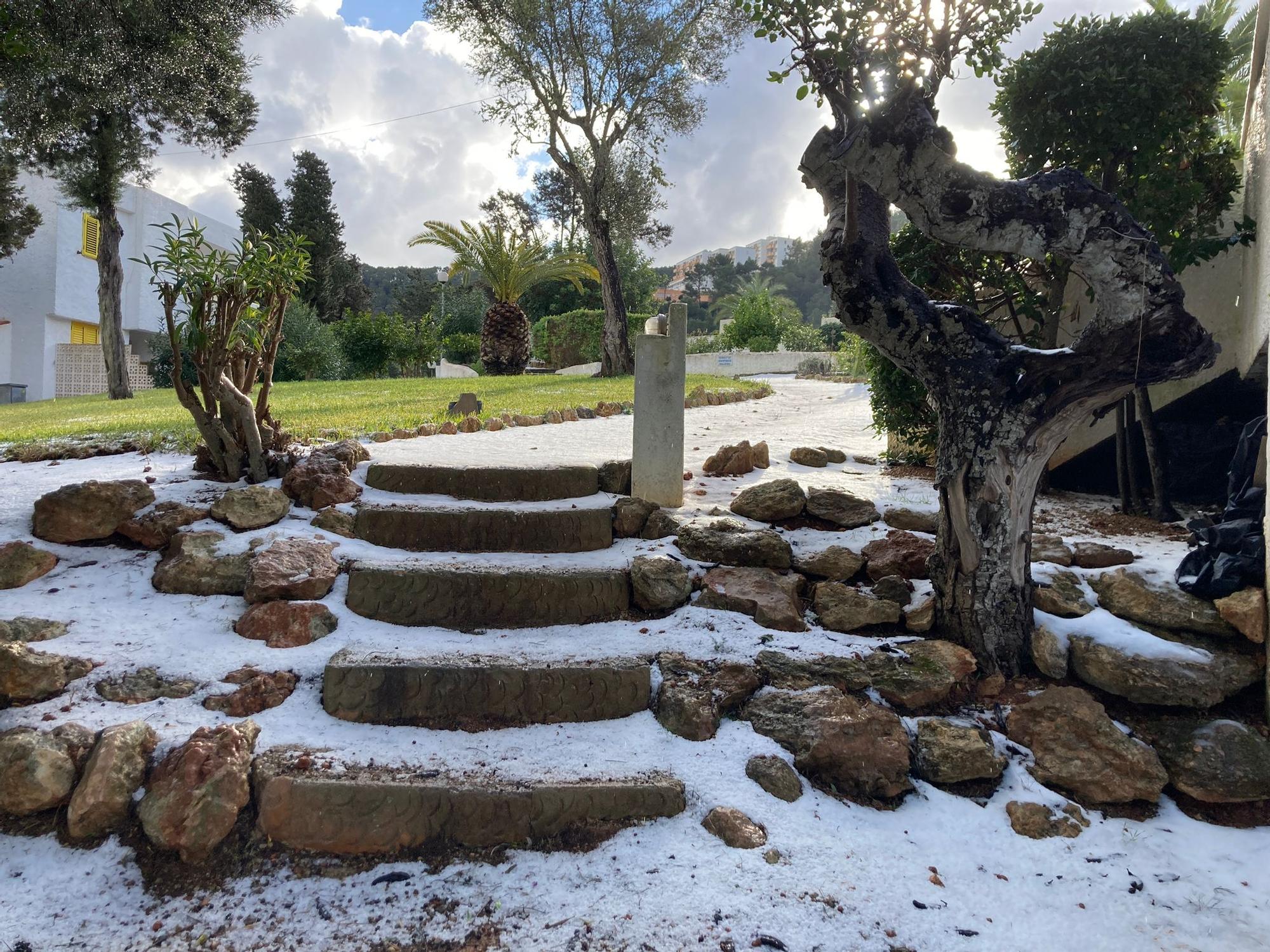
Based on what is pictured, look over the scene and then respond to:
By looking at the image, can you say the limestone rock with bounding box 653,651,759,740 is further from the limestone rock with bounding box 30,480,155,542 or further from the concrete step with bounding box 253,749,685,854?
the limestone rock with bounding box 30,480,155,542

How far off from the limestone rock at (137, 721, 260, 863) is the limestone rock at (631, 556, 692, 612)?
185cm

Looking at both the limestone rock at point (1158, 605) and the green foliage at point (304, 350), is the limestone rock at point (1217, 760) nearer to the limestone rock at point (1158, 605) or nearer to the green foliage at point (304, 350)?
the limestone rock at point (1158, 605)

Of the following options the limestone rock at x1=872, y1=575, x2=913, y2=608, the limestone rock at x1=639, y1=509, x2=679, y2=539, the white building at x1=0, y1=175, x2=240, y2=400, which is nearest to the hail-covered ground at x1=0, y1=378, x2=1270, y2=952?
the limestone rock at x1=872, y1=575, x2=913, y2=608

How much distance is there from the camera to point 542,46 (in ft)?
44.1

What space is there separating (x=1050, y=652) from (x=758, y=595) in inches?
52.5

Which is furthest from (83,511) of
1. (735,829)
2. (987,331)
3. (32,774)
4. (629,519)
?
(987,331)

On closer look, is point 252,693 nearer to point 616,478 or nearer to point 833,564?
point 616,478

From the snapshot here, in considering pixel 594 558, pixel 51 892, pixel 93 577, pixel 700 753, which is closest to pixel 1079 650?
pixel 700 753


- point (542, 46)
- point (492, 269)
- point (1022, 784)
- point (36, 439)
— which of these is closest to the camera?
point (1022, 784)

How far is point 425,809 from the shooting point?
8.12 ft

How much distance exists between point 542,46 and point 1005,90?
37.6 ft

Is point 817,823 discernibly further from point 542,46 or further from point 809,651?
point 542,46

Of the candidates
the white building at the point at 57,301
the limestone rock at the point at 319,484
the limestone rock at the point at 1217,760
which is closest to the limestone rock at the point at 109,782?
the limestone rock at the point at 319,484

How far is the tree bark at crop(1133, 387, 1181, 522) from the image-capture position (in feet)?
14.0
